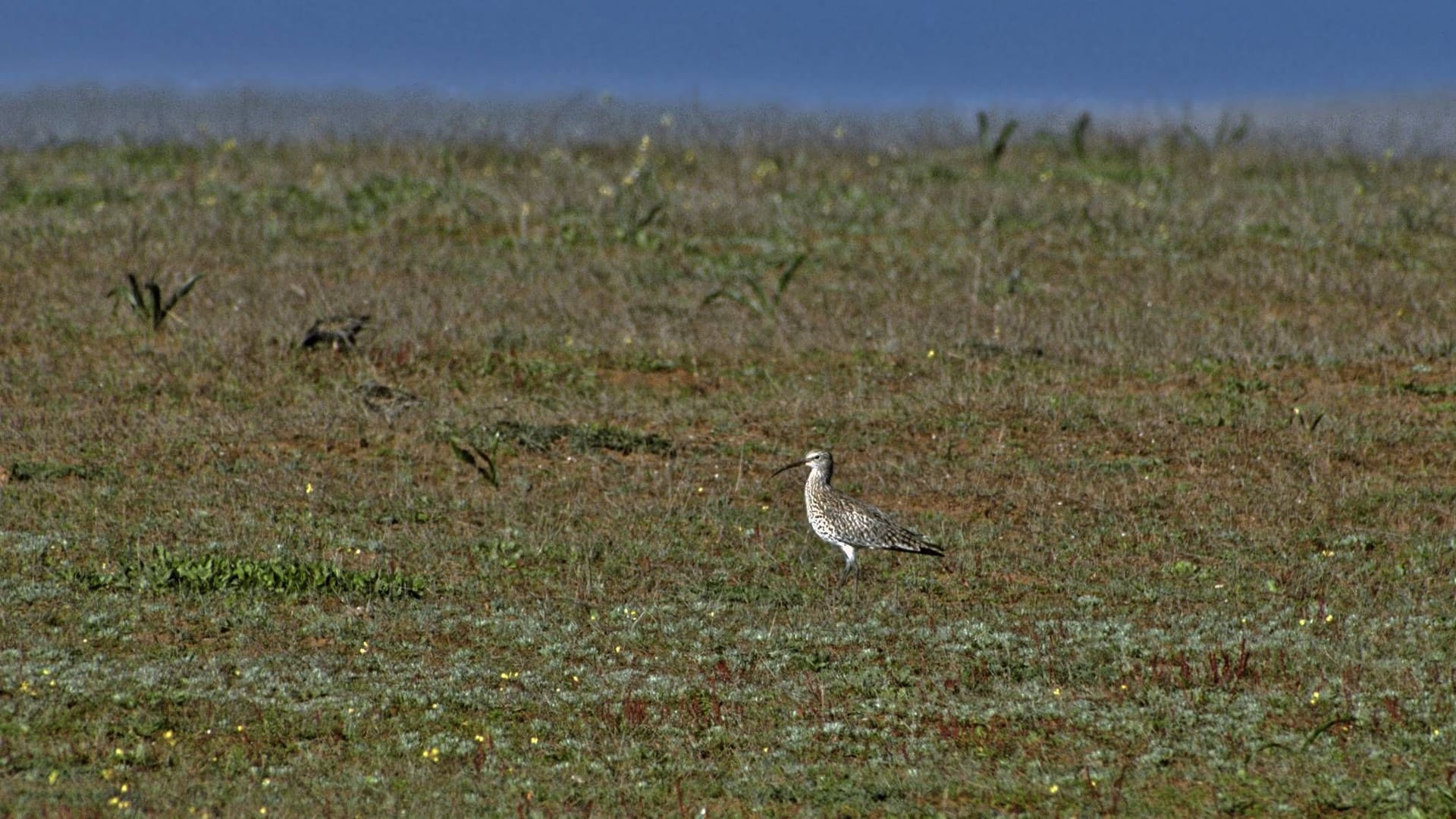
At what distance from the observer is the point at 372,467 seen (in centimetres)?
1633

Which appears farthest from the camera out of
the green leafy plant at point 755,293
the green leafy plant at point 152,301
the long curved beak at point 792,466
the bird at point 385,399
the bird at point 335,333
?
the green leafy plant at point 755,293

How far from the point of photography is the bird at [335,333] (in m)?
20.0

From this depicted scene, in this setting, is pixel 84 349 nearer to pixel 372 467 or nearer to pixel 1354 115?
pixel 372 467

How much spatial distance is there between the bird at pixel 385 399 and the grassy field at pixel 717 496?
0.14 meters

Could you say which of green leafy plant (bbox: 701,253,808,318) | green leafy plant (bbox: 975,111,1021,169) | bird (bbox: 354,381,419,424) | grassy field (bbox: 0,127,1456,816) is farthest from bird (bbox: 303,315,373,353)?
green leafy plant (bbox: 975,111,1021,169)

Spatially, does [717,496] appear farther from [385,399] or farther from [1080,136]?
[1080,136]

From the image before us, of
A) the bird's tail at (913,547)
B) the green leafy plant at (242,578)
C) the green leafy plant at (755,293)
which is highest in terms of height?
the green leafy plant at (755,293)

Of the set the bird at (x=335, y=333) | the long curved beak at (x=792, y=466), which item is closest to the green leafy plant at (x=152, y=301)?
the bird at (x=335, y=333)

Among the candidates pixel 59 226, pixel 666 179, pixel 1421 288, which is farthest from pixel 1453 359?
pixel 59 226

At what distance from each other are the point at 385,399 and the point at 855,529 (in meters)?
7.01

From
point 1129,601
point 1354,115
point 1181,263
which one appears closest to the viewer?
point 1129,601

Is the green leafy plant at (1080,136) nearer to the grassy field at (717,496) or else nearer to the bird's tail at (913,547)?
the grassy field at (717,496)

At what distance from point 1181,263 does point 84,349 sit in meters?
15.4

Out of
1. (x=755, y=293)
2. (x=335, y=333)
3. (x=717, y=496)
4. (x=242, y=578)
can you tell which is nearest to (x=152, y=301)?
(x=335, y=333)
